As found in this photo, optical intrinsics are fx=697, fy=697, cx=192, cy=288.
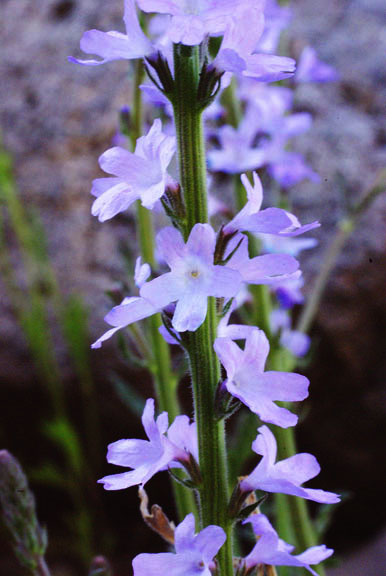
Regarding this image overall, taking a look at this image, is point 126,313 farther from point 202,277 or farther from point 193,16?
point 193,16

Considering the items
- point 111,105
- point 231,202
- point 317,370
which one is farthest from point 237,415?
point 111,105

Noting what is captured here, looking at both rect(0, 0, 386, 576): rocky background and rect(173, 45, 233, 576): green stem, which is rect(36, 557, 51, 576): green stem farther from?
rect(0, 0, 386, 576): rocky background

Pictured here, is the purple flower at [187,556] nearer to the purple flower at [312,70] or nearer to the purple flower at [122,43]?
the purple flower at [122,43]

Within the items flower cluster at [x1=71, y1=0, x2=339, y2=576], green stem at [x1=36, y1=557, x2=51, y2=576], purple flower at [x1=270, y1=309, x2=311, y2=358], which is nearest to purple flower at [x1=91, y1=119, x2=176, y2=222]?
flower cluster at [x1=71, y1=0, x2=339, y2=576]

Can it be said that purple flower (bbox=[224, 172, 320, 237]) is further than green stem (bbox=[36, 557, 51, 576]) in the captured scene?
No

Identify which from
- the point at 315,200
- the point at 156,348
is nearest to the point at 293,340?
the point at 156,348

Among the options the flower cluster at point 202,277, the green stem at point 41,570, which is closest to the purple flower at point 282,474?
the flower cluster at point 202,277
